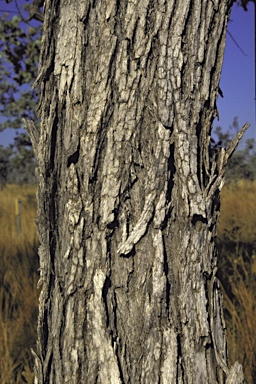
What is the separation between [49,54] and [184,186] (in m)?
0.50

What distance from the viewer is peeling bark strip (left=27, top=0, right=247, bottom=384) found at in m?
1.15

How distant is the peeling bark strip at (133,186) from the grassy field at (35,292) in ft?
2.49

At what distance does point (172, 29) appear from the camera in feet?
3.81

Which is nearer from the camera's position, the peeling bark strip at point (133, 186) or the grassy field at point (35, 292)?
the peeling bark strip at point (133, 186)

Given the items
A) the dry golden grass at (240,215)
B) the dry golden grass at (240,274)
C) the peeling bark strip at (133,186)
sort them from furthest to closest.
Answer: the dry golden grass at (240,215), the dry golden grass at (240,274), the peeling bark strip at (133,186)

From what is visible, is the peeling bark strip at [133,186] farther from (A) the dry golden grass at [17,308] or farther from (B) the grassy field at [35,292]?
(A) the dry golden grass at [17,308]

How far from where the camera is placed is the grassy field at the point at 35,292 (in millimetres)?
2400

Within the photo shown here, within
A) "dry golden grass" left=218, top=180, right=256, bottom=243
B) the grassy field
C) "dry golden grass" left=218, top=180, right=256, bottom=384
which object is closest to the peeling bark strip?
the grassy field

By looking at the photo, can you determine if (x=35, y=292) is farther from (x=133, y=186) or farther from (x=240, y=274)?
(x=133, y=186)

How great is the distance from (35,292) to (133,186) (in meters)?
2.10

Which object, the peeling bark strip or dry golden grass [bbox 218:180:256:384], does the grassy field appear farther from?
the peeling bark strip

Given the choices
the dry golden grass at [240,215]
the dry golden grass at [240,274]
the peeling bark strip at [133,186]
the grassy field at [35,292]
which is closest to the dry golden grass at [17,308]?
the grassy field at [35,292]

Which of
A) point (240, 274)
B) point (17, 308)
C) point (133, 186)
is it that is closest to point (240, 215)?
point (240, 274)

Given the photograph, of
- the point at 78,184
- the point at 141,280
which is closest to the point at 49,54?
the point at 78,184
